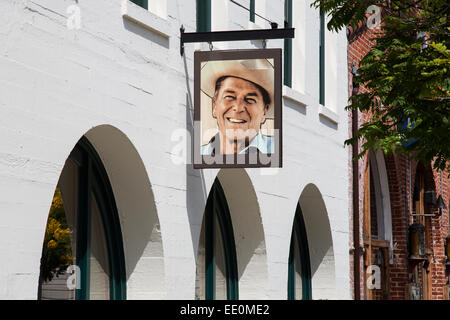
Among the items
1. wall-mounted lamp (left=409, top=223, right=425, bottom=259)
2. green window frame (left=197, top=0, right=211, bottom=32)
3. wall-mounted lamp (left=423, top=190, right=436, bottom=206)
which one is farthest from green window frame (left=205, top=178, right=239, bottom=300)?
wall-mounted lamp (left=423, top=190, right=436, bottom=206)

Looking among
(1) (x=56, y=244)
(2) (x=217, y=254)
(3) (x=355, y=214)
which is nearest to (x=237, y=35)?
(1) (x=56, y=244)

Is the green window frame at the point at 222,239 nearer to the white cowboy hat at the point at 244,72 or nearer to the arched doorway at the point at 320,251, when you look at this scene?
A: the white cowboy hat at the point at 244,72

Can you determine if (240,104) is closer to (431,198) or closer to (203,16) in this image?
(203,16)

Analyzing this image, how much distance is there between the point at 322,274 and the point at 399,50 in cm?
550

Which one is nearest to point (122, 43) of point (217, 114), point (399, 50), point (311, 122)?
point (217, 114)

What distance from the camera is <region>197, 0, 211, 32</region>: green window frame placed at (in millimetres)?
11000

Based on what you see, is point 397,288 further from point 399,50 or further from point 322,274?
→ point 399,50

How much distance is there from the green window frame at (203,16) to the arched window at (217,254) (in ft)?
6.77

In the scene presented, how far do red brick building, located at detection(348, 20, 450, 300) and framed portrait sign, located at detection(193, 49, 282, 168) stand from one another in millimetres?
7122

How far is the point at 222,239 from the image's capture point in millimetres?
12266

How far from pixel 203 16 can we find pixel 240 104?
1.75 meters

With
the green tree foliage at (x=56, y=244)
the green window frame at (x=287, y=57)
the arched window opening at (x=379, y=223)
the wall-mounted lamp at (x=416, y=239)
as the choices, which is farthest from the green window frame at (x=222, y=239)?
the wall-mounted lamp at (x=416, y=239)

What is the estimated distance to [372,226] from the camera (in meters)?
20.4

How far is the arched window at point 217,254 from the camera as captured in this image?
38.1 feet
